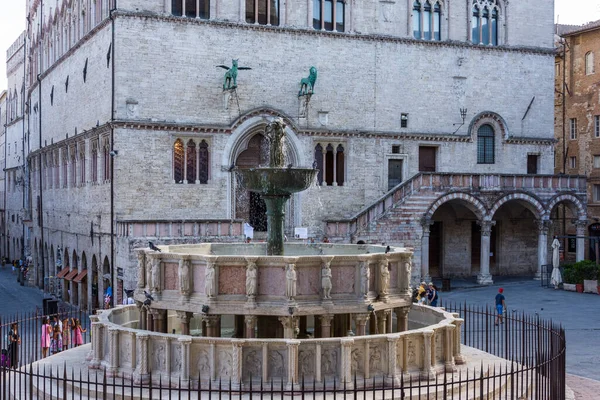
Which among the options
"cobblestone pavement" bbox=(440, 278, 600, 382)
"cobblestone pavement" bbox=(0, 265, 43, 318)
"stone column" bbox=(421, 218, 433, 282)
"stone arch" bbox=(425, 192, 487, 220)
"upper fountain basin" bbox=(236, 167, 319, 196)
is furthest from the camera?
"cobblestone pavement" bbox=(0, 265, 43, 318)

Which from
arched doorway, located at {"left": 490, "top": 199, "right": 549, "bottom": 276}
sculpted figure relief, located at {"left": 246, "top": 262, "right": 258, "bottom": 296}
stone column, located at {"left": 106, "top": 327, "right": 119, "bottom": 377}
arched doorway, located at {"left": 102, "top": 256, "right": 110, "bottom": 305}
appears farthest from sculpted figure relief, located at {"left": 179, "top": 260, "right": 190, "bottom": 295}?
arched doorway, located at {"left": 490, "top": 199, "right": 549, "bottom": 276}

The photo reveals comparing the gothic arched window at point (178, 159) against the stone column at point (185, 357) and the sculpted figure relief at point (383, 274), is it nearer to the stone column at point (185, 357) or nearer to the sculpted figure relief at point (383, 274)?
the sculpted figure relief at point (383, 274)

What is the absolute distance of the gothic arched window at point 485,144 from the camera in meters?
39.0

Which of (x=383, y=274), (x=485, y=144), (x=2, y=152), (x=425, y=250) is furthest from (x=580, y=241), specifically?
(x=2, y=152)

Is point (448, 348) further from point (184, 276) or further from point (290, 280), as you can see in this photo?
point (184, 276)

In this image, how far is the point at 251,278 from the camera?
46.8ft

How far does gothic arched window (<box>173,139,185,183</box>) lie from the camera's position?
32.9 metres

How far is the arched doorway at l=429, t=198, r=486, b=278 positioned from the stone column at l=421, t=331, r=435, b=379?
80.5ft

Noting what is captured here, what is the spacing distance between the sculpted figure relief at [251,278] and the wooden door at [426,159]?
2456 cm

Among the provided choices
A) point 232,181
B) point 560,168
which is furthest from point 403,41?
Answer: point 560,168

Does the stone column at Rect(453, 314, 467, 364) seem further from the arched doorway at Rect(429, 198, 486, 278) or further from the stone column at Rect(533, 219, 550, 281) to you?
the arched doorway at Rect(429, 198, 486, 278)

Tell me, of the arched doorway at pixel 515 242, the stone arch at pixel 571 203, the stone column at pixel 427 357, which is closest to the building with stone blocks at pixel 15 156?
the arched doorway at pixel 515 242

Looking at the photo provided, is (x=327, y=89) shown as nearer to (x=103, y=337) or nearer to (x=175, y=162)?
(x=175, y=162)

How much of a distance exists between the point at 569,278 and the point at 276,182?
70.0 ft
